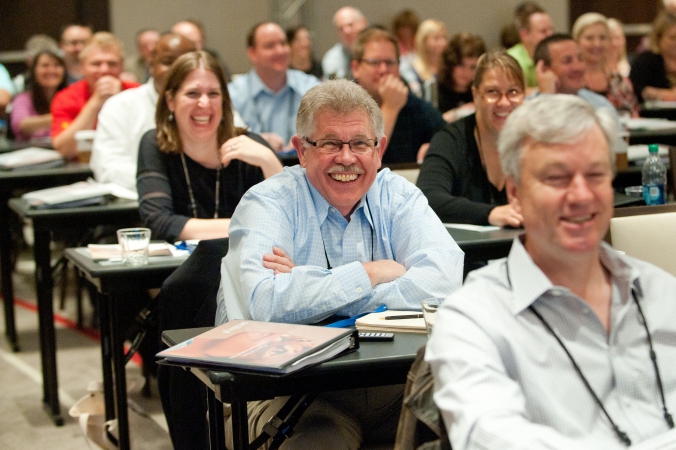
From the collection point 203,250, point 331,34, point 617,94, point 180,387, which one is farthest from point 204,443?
point 331,34

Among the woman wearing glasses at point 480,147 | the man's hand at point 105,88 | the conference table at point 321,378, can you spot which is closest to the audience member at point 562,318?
the conference table at point 321,378

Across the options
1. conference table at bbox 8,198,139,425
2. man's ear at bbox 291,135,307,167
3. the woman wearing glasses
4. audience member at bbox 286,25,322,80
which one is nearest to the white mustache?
man's ear at bbox 291,135,307,167

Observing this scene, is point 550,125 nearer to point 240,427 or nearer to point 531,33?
point 240,427

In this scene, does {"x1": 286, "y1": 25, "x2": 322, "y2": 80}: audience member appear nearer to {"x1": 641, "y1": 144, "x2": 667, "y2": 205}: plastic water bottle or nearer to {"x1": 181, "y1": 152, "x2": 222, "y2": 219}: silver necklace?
{"x1": 641, "y1": 144, "x2": 667, "y2": 205}: plastic water bottle

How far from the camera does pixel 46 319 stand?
3582 millimetres

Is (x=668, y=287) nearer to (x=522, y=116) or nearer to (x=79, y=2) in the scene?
(x=522, y=116)

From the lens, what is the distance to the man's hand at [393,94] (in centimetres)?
457

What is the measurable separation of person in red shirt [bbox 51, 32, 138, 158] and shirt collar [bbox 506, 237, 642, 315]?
3.95m

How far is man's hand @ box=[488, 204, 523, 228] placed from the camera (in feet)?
10.1

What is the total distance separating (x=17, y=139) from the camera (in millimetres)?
6512

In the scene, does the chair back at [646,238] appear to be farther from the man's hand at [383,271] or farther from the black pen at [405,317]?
the black pen at [405,317]

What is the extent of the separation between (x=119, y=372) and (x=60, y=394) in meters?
1.16

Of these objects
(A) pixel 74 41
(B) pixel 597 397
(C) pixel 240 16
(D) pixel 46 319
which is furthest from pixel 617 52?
(B) pixel 597 397

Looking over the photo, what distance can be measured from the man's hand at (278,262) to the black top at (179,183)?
3.80 feet
